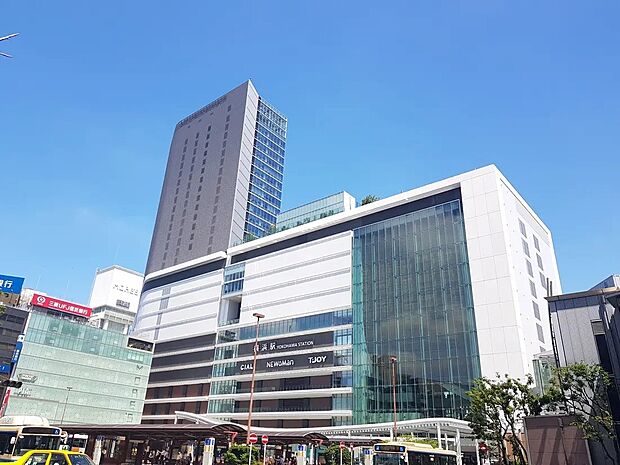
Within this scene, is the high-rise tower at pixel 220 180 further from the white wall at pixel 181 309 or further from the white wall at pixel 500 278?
the white wall at pixel 500 278

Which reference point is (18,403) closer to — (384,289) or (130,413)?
(130,413)

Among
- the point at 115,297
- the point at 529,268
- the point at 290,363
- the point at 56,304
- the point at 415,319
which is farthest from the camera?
the point at 115,297

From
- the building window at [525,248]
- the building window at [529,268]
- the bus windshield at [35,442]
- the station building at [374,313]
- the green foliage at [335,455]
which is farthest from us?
the building window at [525,248]

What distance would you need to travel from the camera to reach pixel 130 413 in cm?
8725

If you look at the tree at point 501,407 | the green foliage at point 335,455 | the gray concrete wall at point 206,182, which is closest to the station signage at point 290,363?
the green foliage at point 335,455

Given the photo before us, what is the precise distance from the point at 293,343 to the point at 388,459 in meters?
42.7

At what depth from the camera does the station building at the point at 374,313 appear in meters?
53.4

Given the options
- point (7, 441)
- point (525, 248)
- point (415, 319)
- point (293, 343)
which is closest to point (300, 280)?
point (293, 343)

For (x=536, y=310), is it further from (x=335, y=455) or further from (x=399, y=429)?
(x=335, y=455)

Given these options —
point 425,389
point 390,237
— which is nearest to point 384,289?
point 390,237

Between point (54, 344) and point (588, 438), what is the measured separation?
267 feet

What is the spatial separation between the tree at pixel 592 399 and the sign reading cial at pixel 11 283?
306 feet

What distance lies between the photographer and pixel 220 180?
108 metres

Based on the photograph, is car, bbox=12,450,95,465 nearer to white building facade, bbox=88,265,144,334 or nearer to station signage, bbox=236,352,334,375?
station signage, bbox=236,352,334,375
